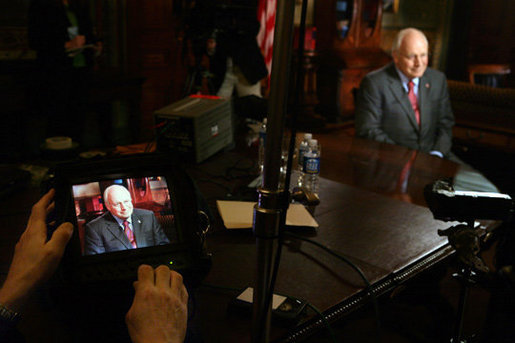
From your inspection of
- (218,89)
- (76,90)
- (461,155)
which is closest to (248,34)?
(218,89)

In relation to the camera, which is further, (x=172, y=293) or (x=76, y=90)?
(x=76, y=90)

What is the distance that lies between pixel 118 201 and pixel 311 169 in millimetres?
789

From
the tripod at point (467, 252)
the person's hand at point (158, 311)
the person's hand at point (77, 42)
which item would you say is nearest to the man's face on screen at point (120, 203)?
the person's hand at point (158, 311)

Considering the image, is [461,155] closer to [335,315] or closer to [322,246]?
[322,246]

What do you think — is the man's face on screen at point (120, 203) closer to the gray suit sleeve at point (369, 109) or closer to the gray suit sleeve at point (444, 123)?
the gray suit sleeve at point (369, 109)

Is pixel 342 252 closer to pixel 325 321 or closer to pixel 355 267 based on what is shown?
pixel 355 267

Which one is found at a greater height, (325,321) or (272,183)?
(272,183)

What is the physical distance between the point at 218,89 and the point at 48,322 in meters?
2.64

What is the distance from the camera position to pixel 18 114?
133 inches

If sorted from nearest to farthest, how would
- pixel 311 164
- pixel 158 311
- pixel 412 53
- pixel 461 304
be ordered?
pixel 158 311, pixel 461 304, pixel 311 164, pixel 412 53

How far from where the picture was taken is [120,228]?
886 millimetres

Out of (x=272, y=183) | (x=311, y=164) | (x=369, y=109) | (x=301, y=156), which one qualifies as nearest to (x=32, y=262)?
(x=272, y=183)

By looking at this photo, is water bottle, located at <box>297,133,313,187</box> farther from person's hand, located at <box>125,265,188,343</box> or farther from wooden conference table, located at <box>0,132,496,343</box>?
person's hand, located at <box>125,265,188,343</box>

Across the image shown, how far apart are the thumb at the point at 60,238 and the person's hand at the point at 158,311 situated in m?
0.15
